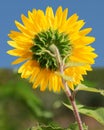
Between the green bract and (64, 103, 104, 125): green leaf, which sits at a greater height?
the green bract

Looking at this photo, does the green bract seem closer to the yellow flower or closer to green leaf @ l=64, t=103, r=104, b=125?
the yellow flower

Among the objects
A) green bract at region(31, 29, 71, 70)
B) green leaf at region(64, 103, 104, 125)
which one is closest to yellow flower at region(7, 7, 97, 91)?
green bract at region(31, 29, 71, 70)

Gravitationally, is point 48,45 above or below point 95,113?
above

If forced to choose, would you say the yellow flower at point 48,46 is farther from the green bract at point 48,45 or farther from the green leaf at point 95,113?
the green leaf at point 95,113

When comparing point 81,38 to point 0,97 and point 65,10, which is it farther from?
point 0,97

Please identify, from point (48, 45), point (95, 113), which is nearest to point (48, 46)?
point (48, 45)

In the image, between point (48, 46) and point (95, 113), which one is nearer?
point (95, 113)

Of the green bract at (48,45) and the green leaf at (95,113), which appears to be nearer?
the green leaf at (95,113)

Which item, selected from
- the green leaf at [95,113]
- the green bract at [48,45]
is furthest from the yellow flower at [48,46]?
the green leaf at [95,113]

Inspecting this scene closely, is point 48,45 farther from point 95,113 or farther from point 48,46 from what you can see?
point 95,113
